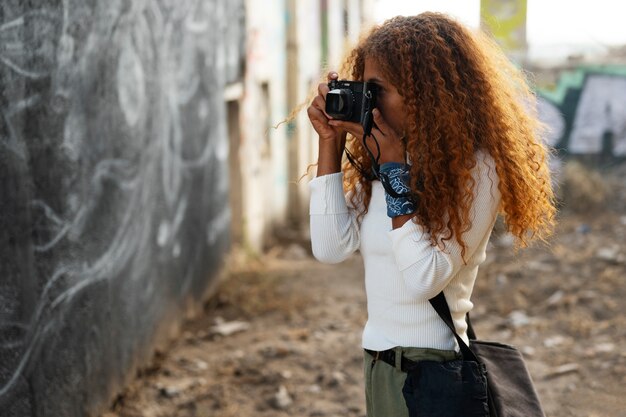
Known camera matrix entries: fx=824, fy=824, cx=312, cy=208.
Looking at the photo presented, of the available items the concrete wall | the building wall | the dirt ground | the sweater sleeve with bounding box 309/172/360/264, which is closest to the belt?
the sweater sleeve with bounding box 309/172/360/264

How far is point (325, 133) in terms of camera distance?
93.0 inches

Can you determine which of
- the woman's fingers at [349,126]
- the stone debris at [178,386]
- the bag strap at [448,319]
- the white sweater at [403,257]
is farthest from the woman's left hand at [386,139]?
the stone debris at [178,386]

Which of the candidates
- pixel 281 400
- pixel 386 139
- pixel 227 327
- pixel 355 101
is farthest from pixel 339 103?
pixel 227 327

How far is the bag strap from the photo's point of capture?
2.21 m

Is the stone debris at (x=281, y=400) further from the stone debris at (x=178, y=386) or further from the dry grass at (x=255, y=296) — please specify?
the dry grass at (x=255, y=296)

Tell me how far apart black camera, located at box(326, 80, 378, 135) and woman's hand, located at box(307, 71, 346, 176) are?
0.22 ft

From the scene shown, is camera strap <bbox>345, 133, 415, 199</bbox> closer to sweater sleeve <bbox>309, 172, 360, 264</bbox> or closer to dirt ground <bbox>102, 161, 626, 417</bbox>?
sweater sleeve <bbox>309, 172, 360, 264</bbox>

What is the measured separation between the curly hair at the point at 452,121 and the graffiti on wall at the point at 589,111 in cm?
1059

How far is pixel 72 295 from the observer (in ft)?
12.6

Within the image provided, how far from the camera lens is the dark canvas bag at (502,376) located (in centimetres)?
221

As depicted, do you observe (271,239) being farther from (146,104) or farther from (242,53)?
(146,104)

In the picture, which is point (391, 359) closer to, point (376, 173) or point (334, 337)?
point (376, 173)

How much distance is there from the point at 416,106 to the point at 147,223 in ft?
10.3

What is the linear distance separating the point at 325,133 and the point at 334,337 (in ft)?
12.3
